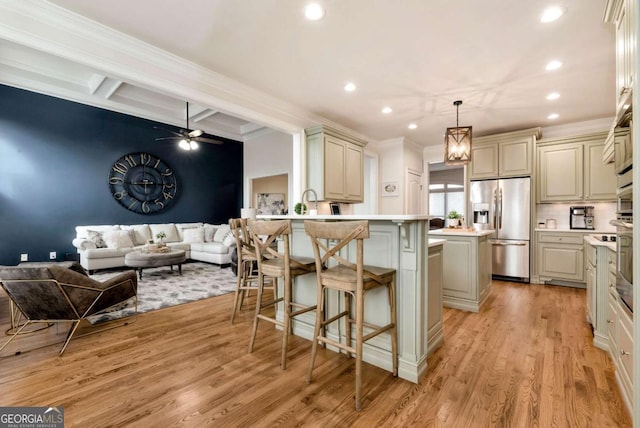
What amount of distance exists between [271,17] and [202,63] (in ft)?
3.81

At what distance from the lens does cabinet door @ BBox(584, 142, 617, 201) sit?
4.41 meters

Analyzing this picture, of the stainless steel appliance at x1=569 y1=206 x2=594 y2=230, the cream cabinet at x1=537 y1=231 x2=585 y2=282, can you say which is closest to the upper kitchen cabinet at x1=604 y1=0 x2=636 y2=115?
the cream cabinet at x1=537 y1=231 x2=585 y2=282

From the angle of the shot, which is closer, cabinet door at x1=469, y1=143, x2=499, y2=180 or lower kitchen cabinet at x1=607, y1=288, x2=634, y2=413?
lower kitchen cabinet at x1=607, y1=288, x2=634, y2=413

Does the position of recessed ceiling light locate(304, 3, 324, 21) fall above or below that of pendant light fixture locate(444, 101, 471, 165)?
above

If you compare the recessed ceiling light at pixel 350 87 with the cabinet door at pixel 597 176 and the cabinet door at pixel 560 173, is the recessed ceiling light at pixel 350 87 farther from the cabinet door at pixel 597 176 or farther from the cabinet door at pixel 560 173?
the cabinet door at pixel 597 176

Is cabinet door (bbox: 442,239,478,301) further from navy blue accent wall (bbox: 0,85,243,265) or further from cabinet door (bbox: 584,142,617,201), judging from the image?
navy blue accent wall (bbox: 0,85,243,265)

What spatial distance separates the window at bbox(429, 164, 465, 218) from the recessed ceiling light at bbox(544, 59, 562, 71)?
6199 millimetres

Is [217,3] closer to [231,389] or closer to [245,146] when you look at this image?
[231,389]

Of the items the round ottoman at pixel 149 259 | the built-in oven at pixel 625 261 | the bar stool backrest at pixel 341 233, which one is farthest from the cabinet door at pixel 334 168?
the built-in oven at pixel 625 261

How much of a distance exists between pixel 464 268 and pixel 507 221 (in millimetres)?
2209

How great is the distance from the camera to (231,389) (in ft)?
6.15

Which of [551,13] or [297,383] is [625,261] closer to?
[551,13]

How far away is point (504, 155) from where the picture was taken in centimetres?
508

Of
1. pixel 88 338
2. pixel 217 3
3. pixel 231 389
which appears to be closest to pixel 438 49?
pixel 217 3
